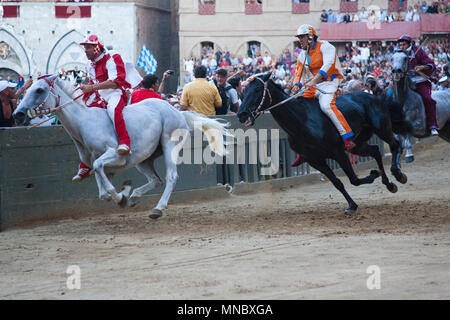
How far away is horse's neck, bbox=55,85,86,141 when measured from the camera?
10.3 metres

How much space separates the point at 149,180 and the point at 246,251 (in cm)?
328

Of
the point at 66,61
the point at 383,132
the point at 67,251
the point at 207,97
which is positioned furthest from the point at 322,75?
the point at 66,61

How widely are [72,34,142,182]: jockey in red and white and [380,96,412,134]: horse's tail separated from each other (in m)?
4.68

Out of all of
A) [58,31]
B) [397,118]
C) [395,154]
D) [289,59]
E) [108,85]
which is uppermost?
[58,31]

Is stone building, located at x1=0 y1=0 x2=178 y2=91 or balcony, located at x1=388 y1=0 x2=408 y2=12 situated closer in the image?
stone building, located at x1=0 y1=0 x2=178 y2=91

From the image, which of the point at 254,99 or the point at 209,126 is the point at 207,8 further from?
the point at 254,99

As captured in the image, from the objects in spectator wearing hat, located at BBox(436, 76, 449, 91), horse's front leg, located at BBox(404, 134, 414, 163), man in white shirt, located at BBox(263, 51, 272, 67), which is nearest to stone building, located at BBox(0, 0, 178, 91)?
man in white shirt, located at BBox(263, 51, 272, 67)

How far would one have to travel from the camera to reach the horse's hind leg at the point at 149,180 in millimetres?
11172

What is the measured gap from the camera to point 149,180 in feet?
37.7

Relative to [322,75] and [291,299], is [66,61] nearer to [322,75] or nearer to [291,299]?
[322,75]

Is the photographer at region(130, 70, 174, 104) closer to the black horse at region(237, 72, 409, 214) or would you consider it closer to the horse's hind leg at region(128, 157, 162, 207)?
the horse's hind leg at region(128, 157, 162, 207)

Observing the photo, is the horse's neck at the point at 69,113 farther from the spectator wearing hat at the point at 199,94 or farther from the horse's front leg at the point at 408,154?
the horse's front leg at the point at 408,154

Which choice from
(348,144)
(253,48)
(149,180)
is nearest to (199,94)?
(149,180)

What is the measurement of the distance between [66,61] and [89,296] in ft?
127
